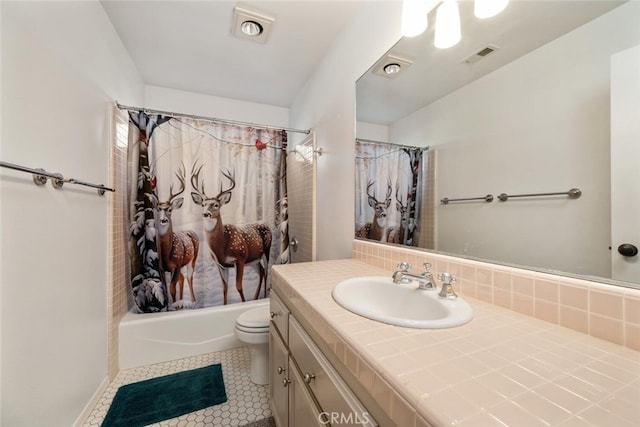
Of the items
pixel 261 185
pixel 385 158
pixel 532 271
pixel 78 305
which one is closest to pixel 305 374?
pixel 532 271

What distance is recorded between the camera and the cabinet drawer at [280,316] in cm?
101

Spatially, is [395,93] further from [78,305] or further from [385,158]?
[78,305]

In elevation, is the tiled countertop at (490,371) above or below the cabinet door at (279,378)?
above

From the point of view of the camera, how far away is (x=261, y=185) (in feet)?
7.04

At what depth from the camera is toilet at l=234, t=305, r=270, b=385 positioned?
1.55 meters

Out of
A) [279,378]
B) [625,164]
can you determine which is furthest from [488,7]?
[279,378]

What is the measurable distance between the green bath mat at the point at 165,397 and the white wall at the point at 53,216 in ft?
0.61

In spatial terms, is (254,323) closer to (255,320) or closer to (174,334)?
(255,320)

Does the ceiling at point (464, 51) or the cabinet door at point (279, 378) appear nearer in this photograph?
the ceiling at point (464, 51)

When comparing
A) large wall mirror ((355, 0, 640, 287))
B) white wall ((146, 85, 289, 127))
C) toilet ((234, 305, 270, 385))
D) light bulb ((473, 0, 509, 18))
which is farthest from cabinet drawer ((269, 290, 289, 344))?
white wall ((146, 85, 289, 127))

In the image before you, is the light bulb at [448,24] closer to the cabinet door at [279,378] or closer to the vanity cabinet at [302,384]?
the vanity cabinet at [302,384]

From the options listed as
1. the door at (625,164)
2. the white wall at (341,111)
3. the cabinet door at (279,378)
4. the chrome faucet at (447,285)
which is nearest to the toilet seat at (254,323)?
the cabinet door at (279,378)

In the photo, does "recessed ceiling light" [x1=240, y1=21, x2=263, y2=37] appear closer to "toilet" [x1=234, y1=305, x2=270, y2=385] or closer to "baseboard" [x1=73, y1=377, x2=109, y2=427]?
"toilet" [x1=234, y1=305, x2=270, y2=385]

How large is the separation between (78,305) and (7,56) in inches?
43.9
